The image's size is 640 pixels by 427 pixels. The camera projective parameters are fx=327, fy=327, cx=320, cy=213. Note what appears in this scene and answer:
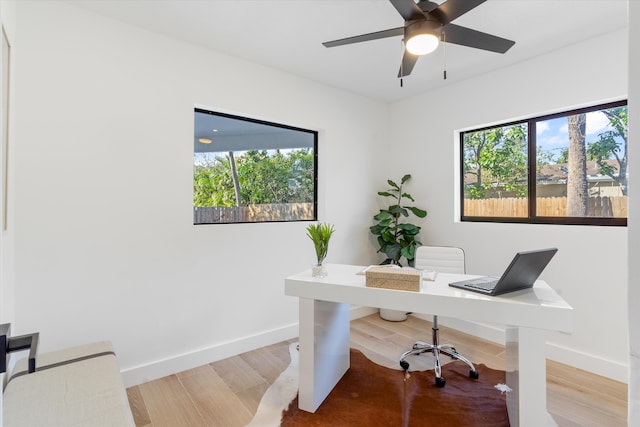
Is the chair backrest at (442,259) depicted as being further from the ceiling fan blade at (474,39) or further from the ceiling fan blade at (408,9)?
the ceiling fan blade at (408,9)

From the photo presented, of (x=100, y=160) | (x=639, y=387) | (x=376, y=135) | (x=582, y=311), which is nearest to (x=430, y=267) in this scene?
(x=582, y=311)

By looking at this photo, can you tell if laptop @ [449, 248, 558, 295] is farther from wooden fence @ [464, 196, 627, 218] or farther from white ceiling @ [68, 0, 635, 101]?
white ceiling @ [68, 0, 635, 101]

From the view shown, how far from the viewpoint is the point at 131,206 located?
2500 millimetres

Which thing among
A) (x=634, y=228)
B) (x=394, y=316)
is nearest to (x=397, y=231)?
(x=394, y=316)

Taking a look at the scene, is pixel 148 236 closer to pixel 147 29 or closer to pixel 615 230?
pixel 147 29

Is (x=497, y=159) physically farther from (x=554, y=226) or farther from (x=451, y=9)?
(x=451, y=9)

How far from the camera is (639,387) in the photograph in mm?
469

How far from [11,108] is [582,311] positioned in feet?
14.3

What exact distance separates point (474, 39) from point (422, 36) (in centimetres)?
47

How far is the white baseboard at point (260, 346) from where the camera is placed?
8.27ft

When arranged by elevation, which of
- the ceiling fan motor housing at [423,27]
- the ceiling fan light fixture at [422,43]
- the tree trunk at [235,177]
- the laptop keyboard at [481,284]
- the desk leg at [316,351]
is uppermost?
the ceiling fan motor housing at [423,27]

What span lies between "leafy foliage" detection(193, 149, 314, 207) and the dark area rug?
5.96 ft

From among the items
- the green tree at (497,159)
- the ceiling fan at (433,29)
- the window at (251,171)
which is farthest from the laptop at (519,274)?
the window at (251,171)

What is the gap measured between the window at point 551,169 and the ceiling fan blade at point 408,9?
6.44 ft
